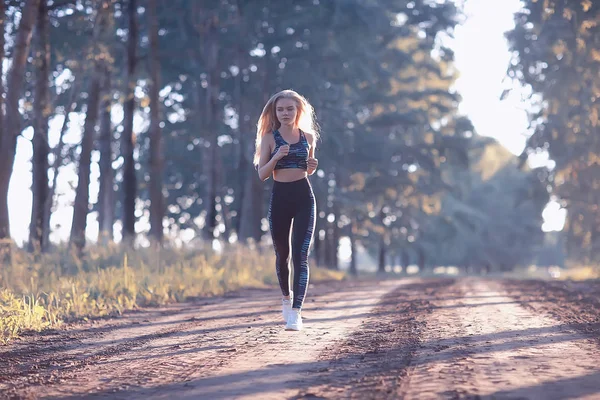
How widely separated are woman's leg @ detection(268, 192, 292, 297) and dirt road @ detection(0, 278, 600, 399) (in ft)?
1.80

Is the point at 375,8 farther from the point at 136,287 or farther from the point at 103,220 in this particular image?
the point at 136,287

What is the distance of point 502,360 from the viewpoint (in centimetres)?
609

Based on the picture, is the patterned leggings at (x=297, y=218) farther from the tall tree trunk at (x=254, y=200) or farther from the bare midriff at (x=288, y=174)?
the tall tree trunk at (x=254, y=200)

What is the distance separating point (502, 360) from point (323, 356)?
1.32 m

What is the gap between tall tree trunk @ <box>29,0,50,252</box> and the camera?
18.8 metres

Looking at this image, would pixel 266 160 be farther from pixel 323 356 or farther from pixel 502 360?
pixel 502 360

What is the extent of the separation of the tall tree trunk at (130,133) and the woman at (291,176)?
15.8 metres

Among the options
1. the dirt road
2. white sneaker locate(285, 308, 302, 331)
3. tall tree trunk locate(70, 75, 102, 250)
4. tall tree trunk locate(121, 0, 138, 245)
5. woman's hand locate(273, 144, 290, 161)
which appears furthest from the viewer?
A: tall tree trunk locate(121, 0, 138, 245)

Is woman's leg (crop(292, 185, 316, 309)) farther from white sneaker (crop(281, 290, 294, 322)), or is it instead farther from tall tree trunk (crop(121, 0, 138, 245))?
tall tree trunk (crop(121, 0, 138, 245))

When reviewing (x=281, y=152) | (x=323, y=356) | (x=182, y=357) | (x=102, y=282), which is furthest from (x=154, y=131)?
(x=323, y=356)

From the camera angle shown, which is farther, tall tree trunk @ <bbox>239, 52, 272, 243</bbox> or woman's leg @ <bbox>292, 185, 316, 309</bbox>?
tall tree trunk @ <bbox>239, 52, 272, 243</bbox>

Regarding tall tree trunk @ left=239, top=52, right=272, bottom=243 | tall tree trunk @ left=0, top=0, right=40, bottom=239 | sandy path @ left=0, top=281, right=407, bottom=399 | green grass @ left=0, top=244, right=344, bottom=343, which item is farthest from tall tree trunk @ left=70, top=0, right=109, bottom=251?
sandy path @ left=0, top=281, right=407, bottom=399

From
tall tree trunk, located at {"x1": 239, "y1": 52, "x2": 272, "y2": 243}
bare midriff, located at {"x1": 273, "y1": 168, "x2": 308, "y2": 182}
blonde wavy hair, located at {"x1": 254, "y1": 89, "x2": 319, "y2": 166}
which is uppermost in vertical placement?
tall tree trunk, located at {"x1": 239, "y1": 52, "x2": 272, "y2": 243}

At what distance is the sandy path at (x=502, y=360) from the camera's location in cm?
497
